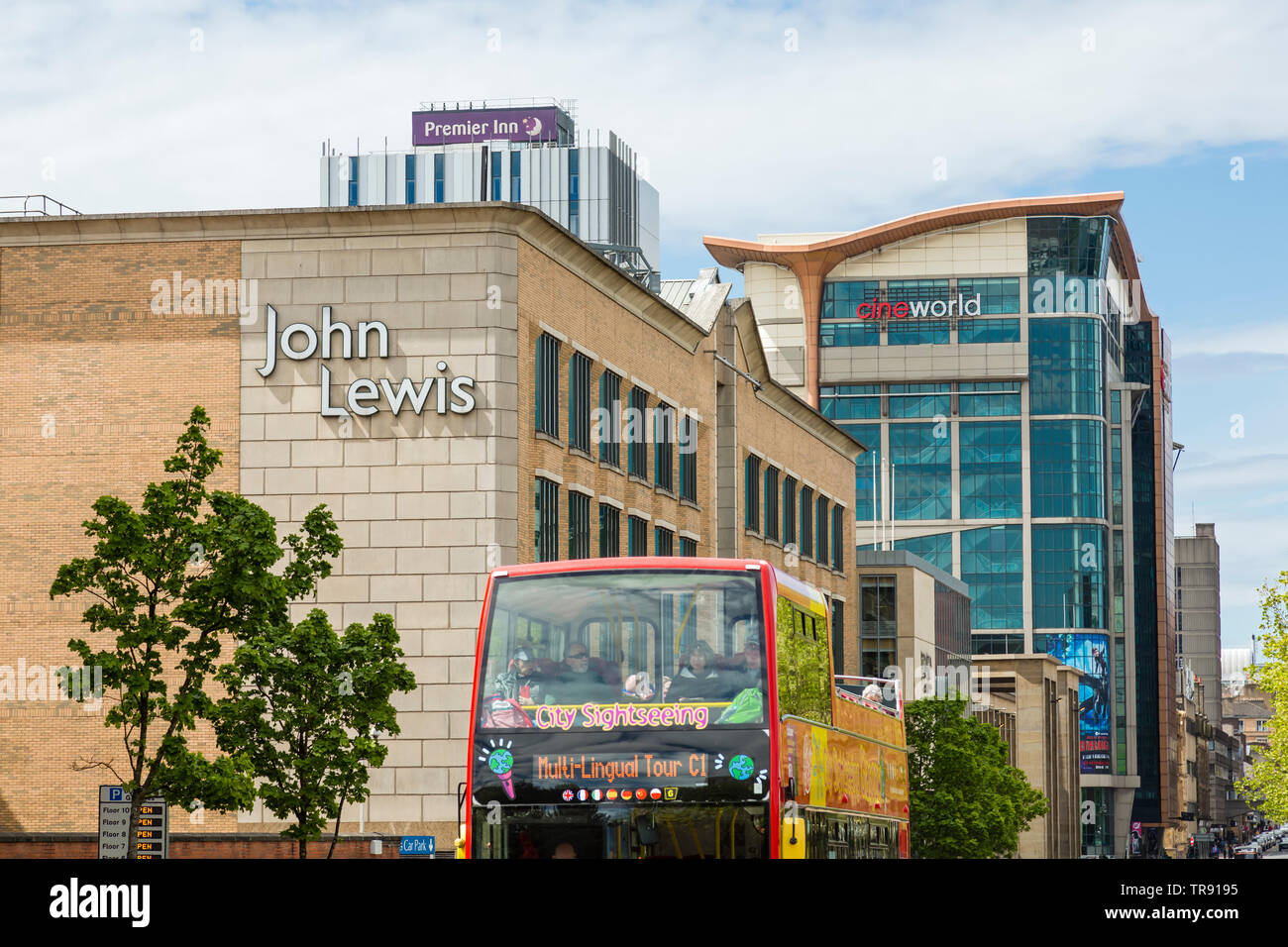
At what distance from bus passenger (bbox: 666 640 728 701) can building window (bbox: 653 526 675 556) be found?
33745mm

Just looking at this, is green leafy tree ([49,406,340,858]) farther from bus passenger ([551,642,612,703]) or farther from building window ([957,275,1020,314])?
building window ([957,275,1020,314])

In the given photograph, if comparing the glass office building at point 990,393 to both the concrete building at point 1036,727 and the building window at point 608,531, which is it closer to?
the concrete building at point 1036,727

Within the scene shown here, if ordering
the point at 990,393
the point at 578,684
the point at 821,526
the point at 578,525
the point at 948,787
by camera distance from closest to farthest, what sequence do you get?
the point at 578,684 < the point at 578,525 < the point at 948,787 < the point at 821,526 < the point at 990,393

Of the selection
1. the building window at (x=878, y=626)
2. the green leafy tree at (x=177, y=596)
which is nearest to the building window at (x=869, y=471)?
the building window at (x=878, y=626)

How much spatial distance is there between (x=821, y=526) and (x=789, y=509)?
6202 mm

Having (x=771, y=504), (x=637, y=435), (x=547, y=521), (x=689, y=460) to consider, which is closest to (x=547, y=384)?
(x=547, y=521)

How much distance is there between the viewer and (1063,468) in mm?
155125

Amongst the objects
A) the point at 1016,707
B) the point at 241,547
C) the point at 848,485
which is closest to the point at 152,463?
the point at 241,547

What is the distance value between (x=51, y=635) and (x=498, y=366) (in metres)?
12.1

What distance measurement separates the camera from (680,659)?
70.8ft

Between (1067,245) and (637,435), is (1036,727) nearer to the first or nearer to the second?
(1067,245)

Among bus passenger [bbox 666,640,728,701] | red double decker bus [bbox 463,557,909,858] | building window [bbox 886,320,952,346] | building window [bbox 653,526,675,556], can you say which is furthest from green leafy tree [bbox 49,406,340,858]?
building window [bbox 886,320,952,346]

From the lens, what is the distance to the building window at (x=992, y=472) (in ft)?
508

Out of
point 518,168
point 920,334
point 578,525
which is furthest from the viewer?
point 518,168
